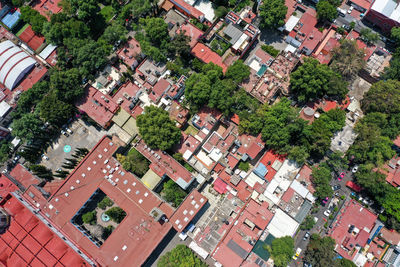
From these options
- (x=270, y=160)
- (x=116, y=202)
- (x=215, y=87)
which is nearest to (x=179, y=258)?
(x=116, y=202)

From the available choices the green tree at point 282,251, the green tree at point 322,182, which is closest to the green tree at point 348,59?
the green tree at point 322,182

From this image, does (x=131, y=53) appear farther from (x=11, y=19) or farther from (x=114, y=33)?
(x=11, y=19)

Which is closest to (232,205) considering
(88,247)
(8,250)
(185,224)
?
(185,224)

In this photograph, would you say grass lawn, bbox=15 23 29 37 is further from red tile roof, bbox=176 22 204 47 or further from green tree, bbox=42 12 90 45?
red tile roof, bbox=176 22 204 47

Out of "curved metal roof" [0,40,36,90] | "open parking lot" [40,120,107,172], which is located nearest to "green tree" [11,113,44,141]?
"open parking lot" [40,120,107,172]

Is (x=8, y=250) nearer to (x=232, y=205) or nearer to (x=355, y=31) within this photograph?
(x=232, y=205)

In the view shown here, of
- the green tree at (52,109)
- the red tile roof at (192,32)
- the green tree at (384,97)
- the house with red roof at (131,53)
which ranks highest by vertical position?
the green tree at (384,97)

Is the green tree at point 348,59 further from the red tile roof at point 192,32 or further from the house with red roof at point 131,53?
the house with red roof at point 131,53
